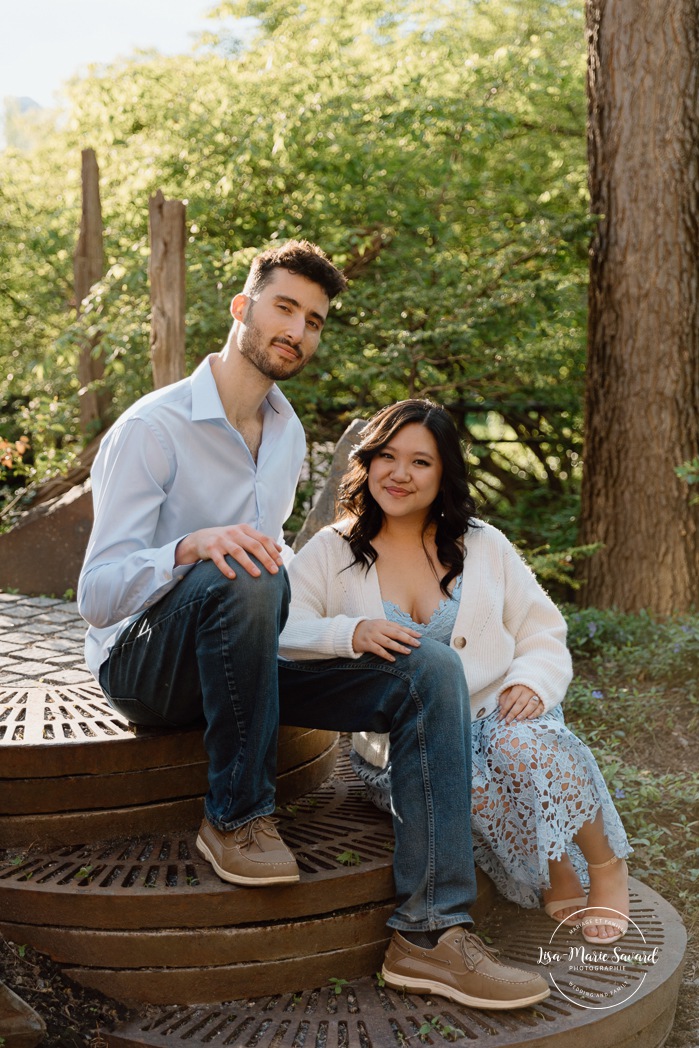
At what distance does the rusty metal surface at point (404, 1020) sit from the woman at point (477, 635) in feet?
0.69

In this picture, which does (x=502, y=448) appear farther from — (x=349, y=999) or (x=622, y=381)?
(x=349, y=999)

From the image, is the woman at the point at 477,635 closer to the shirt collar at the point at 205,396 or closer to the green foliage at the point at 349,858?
the green foliage at the point at 349,858

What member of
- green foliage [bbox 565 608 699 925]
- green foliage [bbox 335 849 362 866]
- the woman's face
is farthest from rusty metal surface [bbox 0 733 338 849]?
green foliage [bbox 565 608 699 925]

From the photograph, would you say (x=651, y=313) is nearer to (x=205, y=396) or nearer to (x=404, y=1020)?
(x=205, y=396)

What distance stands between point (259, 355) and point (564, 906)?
1.76m

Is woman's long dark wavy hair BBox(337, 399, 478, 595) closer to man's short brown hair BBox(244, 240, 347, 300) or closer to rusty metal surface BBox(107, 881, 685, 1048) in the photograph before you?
man's short brown hair BBox(244, 240, 347, 300)

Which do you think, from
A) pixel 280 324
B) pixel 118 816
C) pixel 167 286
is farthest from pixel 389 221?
Answer: pixel 118 816

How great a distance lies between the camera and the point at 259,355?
118 inches

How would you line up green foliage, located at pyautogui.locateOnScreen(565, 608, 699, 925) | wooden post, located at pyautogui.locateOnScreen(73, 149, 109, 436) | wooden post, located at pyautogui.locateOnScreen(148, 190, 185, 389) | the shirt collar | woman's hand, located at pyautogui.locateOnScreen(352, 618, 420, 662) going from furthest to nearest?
wooden post, located at pyautogui.locateOnScreen(73, 149, 109, 436) < wooden post, located at pyautogui.locateOnScreen(148, 190, 185, 389) < green foliage, located at pyautogui.locateOnScreen(565, 608, 699, 925) < the shirt collar < woman's hand, located at pyautogui.locateOnScreen(352, 618, 420, 662)

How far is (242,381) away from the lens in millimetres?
3033

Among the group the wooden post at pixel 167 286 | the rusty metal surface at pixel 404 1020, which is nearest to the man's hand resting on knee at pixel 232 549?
the rusty metal surface at pixel 404 1020

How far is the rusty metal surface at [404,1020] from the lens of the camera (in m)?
2.26

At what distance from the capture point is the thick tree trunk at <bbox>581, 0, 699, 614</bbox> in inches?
224

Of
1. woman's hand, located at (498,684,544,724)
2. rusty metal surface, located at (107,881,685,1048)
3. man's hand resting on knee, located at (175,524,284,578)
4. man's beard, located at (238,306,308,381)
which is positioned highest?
man's beard, located at (238,306,308,381)
